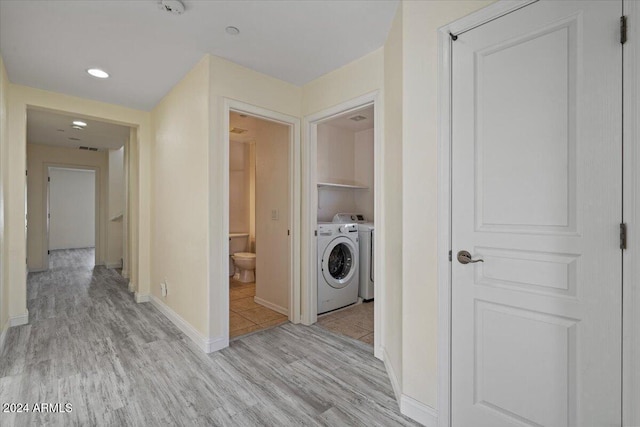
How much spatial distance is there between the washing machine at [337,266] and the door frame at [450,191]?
178 centimetres

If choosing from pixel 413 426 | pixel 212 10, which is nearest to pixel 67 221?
pixel 212 10

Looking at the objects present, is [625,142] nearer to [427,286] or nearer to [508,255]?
[508,255]

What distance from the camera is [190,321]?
2.72m

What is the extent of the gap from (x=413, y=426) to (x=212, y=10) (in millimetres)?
2704

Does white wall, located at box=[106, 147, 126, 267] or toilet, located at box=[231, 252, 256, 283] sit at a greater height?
white wall, located at box=[106, 147, 126, 267]

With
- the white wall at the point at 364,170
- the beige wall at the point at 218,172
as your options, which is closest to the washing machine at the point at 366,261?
the white wall at the point at 364,170

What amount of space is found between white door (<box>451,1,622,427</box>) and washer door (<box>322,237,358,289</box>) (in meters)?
1.91

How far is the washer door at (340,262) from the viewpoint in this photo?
3.31 meters

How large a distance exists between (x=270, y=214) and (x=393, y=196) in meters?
1.84

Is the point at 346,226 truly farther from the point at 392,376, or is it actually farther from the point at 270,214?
the point at 392,376

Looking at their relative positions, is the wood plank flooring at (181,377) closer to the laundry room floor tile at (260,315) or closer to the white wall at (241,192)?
the laundry room floor tile at (260,315)

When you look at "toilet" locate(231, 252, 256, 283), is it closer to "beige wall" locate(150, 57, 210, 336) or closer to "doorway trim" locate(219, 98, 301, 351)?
"beige wall" locate(150, 57, 210, 336)

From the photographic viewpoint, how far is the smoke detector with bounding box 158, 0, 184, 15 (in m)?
1.77

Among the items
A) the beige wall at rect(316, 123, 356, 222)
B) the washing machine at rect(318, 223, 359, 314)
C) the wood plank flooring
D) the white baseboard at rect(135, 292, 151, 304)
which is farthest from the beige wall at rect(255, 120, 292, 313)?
the white baseboard at rect(135, 292, 151, 304)
